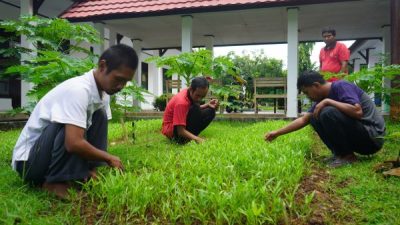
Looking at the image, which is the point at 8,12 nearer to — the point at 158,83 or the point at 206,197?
the point at 206,197

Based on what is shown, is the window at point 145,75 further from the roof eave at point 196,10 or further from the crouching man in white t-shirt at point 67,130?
the crouching man in white t-shirt at point 67,130

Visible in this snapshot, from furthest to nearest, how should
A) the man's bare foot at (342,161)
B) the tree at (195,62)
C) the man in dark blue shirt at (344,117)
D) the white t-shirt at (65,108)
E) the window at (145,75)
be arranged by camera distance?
the window at (145,75) → the tree at (195,62) → the man's bare foot at (342,161) → the man in dark blue shirt at (344,117) → the white t-shirt at (65,108)

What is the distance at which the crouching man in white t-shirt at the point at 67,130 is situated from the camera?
7.88ft

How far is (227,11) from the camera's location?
10039mm

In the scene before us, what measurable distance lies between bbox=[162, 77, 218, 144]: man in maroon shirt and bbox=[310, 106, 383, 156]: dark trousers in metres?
1.80

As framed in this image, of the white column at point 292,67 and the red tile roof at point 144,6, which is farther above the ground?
the red tile roof at point 144,6

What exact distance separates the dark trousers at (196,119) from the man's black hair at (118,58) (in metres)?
2.80

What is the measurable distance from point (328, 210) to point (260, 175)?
59 cm

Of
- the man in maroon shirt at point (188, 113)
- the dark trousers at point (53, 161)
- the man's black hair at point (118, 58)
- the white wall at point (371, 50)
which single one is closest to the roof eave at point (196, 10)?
the man in maroon shirt at point (188, 113)

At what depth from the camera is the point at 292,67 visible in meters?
9.29

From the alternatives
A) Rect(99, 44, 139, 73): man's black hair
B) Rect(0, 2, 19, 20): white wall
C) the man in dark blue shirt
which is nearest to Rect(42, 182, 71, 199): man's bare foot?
Rect(99, 44, 139, 73): man's black hair

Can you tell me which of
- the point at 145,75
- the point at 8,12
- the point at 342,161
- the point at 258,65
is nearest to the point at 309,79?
the point at 342,161

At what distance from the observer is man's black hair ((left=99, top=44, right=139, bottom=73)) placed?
2.60 meters

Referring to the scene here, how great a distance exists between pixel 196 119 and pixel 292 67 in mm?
4526
